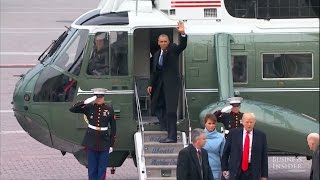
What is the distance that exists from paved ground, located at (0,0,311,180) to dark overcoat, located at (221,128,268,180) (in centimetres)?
484

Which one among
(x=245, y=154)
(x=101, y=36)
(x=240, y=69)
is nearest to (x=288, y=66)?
(x=240, y=69)

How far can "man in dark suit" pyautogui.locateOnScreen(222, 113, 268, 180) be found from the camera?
41.8 ft

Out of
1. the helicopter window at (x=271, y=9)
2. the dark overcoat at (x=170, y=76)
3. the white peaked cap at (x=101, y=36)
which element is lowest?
the dark overcoat at (x=170, y=76)

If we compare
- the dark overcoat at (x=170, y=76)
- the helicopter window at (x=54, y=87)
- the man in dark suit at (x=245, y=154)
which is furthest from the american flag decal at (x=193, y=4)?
the man in dark suit at (x=245, y=154)

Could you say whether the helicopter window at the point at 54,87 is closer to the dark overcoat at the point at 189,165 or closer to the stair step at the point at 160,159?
the stair step at the point at 160,159

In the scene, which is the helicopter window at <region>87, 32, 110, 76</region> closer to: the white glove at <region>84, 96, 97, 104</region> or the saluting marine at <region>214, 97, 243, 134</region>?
the white glove at <region>84, 96, 97, 104</region>

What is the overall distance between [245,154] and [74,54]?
4.35m

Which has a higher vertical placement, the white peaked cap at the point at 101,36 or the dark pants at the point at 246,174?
the white peaked cap at the point at 101,36

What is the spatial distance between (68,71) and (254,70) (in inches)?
116

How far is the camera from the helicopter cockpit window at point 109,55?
15.8m

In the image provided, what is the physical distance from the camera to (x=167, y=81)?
50.4 ft

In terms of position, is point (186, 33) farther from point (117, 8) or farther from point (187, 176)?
point (187, 176)

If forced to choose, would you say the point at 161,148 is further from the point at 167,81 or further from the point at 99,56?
the point at 99,56

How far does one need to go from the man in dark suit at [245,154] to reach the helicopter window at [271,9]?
3.92 metres
